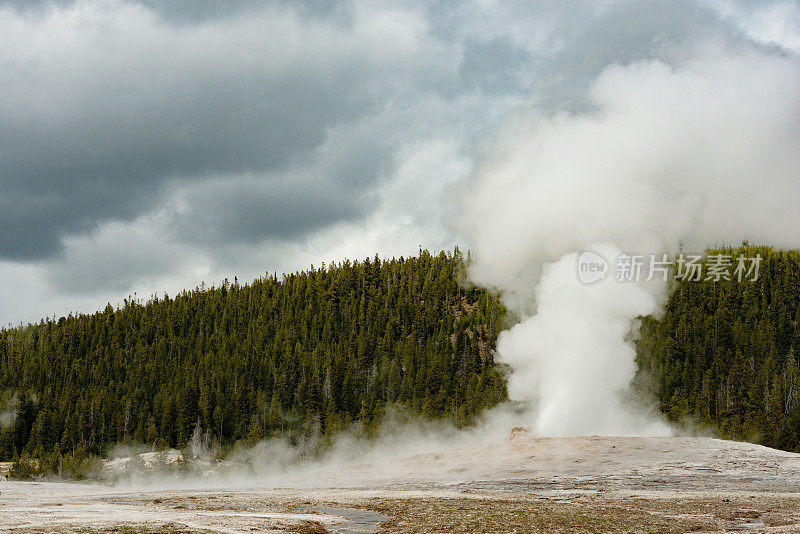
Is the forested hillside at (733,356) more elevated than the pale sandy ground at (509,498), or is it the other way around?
the forested hillside at (733,356)

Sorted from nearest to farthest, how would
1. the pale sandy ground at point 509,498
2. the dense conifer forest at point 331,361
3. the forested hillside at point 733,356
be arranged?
the pale sandy ground at point 509,498 < the forested hillside at point 733,356 < the dense conifer forest at point 331,361

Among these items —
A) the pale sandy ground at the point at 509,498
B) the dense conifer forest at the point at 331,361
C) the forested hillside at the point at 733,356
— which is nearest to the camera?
the pale sandy ground at the point at 509,498

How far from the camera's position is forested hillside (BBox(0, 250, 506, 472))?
119375 mm

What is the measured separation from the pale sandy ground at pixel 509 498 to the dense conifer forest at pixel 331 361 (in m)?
49.2

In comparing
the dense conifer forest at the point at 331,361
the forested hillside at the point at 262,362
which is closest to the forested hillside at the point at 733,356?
the dense conifer forest at the point at 331,361

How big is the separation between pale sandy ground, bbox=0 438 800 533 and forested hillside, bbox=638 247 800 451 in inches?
2030

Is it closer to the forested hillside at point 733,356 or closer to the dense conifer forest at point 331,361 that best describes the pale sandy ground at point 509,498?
the dense conifer forest at point 331,361

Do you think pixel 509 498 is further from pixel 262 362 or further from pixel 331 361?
pixel 262 362

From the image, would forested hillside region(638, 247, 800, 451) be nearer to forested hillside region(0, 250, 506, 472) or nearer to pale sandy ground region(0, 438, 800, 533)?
forested hillside region(0, 250, 506, 472)

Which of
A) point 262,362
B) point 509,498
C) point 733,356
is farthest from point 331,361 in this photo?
point 509,498

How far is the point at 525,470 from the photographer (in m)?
51.6

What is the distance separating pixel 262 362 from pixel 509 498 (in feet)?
337

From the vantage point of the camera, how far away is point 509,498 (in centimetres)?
3997

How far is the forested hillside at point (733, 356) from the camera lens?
108750 millimetres
